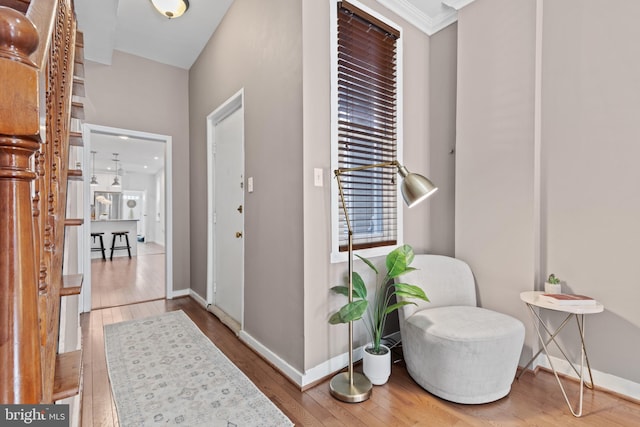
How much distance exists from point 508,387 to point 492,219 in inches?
44.9

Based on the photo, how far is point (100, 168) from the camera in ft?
33.6

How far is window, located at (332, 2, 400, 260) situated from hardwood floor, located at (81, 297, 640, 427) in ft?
3.11

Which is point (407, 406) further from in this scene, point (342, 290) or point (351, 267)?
point (351, 267)

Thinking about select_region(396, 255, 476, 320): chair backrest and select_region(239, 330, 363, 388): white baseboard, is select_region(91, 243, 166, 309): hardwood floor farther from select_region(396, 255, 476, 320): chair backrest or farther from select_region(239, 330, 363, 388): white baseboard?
select_region(396, 255, 476, 320): chair backrest

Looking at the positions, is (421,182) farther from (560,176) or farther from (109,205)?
(109,205)

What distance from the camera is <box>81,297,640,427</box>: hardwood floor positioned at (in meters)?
1.66

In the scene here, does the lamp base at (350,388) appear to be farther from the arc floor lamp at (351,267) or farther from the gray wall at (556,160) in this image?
the gray wall at (556,160)

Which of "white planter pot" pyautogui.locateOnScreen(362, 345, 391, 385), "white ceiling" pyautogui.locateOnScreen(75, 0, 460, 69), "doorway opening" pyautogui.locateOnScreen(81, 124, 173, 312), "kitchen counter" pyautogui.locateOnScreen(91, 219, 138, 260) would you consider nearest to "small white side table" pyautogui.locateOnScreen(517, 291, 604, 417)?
"white planter pot" pyautogui.locateOnScreen(362, 345, 391, 385)

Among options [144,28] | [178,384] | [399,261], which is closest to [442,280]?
[399,261]

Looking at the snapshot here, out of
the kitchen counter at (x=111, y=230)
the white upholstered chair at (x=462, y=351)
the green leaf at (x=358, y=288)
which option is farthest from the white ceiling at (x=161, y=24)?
the kitchen counter at (x=111, y=230)

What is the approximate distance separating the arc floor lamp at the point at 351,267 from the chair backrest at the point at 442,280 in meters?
0.61

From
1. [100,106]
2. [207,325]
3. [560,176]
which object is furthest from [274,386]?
[100,106]

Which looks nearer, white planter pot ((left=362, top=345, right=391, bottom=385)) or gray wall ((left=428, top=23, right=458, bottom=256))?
white planter pot ((left=362, top=345, right=391, bottom=385))

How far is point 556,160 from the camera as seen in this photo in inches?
85.2
